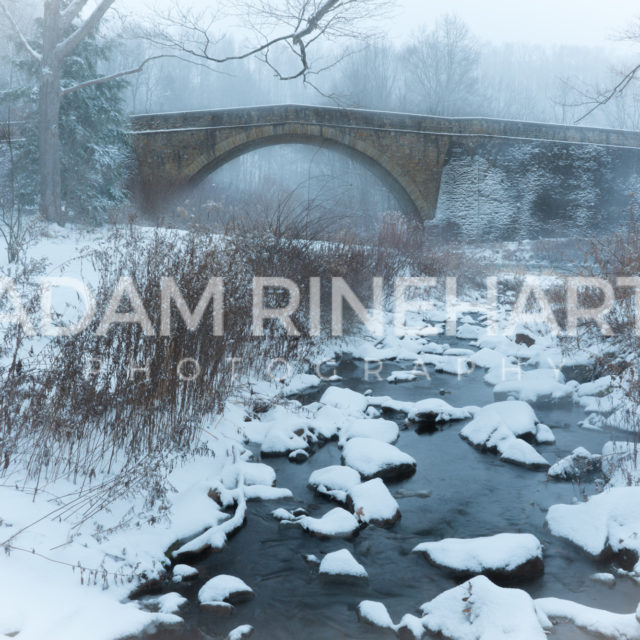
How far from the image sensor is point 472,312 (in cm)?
A: 959

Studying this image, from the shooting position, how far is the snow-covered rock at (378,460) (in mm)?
3451

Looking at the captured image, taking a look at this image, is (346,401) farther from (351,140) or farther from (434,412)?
(351,140)

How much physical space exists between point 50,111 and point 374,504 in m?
10.6

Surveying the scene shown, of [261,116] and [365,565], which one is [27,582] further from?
[261,116]

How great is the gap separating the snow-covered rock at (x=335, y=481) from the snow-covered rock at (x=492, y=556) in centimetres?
61

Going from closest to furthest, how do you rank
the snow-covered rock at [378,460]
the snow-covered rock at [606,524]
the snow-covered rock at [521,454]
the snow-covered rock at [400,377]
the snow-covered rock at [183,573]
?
the snow-covered rock at [183,573] → the snow-covered rock at [606,524] → the snow-covered rock at [378,460] → the snow-covered rock at [521,454] → the snow-covered rock at [400,377]

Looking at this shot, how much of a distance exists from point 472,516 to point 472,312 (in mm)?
6812

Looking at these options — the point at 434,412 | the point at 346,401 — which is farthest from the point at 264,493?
the point at 434,412

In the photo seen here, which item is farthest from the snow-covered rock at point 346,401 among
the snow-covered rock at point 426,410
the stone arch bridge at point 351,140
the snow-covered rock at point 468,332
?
the stone arch bridge at point 351,140

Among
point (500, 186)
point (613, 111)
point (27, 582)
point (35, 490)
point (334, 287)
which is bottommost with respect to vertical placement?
point (27, 582)

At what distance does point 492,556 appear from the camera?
2.55 metres

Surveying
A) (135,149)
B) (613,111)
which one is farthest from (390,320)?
(613,111)

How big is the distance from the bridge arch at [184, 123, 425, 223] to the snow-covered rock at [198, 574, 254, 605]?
15433mm

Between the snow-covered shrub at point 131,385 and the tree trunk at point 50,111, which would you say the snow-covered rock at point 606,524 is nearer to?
the snow-covered shrub at point 131,385
